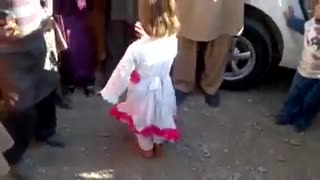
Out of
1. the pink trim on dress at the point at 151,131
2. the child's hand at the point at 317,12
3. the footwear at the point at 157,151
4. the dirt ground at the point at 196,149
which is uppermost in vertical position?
the child's hand at the point at 317,12

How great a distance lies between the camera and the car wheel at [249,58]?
6043 mm

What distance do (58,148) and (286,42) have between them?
1.82 metres

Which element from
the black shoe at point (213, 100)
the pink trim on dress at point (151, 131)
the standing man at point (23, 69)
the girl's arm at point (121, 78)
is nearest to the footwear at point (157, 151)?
the pink trim on dress at point (151, 131)

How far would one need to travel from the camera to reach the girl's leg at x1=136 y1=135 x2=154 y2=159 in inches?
206

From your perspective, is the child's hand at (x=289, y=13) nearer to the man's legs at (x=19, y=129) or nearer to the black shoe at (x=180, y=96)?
the black shoe at (x=180, y=96)

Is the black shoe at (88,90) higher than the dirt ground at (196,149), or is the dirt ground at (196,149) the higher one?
the black shoe at (88,90)

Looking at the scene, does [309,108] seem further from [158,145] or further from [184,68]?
[158,145]

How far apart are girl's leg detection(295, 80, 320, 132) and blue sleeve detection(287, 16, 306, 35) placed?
0.43 metres

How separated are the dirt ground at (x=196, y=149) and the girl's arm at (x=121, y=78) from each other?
488 mm

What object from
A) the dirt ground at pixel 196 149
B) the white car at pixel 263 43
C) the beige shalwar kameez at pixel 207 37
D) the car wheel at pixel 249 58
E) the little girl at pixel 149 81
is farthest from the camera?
the car wheel at pixel 249 58

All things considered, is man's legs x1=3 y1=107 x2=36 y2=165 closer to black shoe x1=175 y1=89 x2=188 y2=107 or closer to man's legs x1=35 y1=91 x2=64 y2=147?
man's legs x1=35 y1=91 x2=64 y2=147

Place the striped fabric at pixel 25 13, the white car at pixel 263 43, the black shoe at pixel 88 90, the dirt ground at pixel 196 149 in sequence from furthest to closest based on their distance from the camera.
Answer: the black shoe at pixel 88 90 < the white car at pixel 263 43 < the dirt ground at pixel 196 149 < the striped fabric at pixel 25 13

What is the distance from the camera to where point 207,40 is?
579 cm

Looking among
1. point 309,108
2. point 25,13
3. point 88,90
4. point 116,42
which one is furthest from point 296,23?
point 25,13
